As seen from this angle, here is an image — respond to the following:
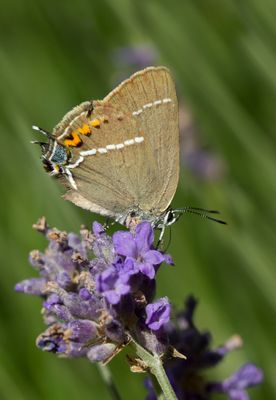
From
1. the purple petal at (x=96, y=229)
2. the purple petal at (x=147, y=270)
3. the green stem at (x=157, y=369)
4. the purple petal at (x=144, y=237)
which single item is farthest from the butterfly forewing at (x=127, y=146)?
the green stem at (x=157, y=369)

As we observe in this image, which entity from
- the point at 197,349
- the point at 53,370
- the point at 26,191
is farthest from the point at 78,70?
the point at 197,349

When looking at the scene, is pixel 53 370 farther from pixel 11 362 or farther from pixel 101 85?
pixel 101 85

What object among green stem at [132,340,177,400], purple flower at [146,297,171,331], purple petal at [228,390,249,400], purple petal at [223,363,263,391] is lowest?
purple petal at [228,390,249,400]

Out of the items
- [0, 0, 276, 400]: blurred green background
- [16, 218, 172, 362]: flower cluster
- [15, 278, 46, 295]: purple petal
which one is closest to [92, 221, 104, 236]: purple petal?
[16, 218, 172, 362]: flower cluster

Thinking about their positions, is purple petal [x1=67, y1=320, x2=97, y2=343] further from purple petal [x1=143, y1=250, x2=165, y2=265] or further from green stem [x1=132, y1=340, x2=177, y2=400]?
purple petal [x1=143, y1=250, x2=165, y2=265]

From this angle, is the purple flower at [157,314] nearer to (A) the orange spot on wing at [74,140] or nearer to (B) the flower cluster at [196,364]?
(B) the flower cluster at [196,364]

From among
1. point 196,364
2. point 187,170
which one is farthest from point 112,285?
point 187,170
